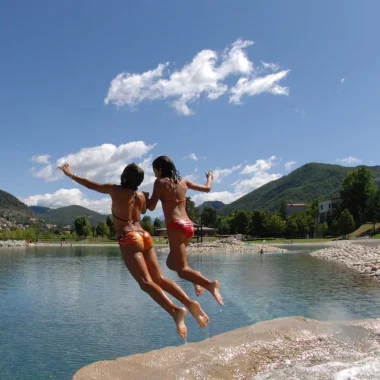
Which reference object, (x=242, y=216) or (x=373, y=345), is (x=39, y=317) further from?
(x=242, y=216)

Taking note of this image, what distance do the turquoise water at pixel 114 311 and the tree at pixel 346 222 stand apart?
63.6 metres

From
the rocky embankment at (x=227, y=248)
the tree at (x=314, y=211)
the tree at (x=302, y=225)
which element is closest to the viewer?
the rocky embankment at (x=227, y=248)

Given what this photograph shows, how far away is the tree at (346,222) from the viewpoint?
91456 mm

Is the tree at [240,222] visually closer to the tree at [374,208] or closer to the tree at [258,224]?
the tree at [258,224]

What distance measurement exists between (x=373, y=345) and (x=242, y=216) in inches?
4412

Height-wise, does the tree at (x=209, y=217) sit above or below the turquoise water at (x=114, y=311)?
above

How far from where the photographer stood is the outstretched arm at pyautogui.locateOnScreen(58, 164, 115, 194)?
19.9ft

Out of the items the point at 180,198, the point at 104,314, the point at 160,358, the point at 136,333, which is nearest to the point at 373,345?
the point at 160,358

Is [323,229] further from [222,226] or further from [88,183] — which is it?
[88,183]

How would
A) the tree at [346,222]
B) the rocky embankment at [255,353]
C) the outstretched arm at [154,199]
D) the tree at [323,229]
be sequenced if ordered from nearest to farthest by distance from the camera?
the outstretched arm at [154,199], the rocky embankment at [255,353], the tree at [346,222], the tree at [323,229]

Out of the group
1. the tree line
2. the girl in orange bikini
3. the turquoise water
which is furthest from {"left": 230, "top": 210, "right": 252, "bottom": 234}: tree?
the girl in orange bikini

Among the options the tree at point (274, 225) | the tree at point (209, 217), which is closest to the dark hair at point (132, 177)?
the tree at point (274, 225)

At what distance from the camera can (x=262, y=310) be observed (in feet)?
59.6

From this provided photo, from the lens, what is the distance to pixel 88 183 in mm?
6062
